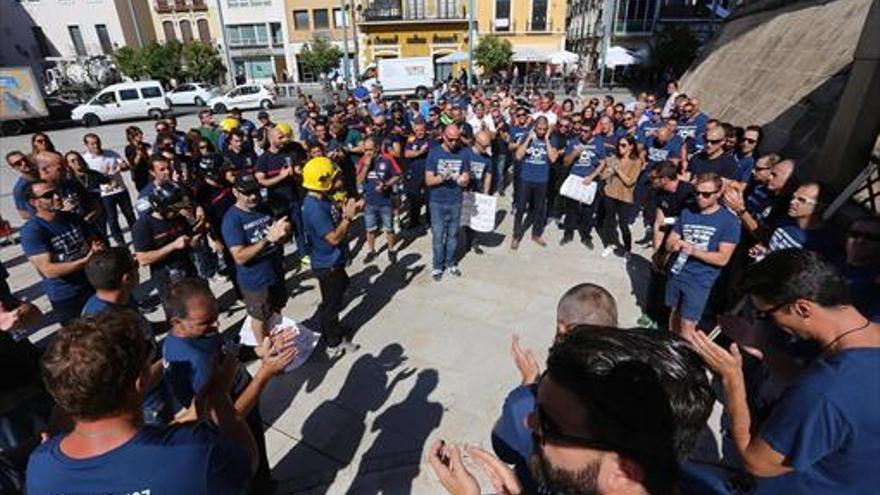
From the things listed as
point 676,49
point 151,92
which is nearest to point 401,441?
point 151,92

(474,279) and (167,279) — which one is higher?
(167,279)

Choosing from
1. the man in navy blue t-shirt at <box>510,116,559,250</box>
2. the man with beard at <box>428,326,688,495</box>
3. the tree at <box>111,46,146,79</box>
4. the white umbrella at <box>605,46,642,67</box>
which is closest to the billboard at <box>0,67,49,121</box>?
the tree at <box>111,46,146,79</box>

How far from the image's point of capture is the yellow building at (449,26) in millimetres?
40188

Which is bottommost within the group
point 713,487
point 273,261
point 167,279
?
point 167,279

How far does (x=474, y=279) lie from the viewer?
6.95 m

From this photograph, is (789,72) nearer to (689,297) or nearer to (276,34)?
(689,297)

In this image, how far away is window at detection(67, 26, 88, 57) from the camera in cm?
4175

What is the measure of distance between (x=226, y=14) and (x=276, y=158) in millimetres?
46073

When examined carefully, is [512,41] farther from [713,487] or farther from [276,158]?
[713,487]

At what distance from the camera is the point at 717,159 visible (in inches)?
236

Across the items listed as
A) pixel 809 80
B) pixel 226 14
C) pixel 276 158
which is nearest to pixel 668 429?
pixel 276 158

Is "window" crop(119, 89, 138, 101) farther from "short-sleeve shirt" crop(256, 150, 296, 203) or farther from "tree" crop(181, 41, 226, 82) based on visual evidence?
"short-sleeve shirt" crop(256, 150, 296, 203)

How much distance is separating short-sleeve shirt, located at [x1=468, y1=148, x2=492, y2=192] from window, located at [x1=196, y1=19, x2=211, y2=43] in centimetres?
4858

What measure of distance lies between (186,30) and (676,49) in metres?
43.6
